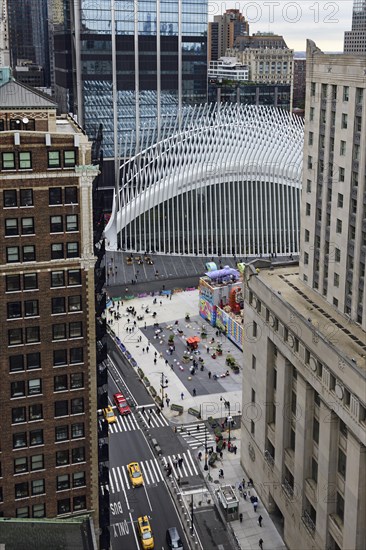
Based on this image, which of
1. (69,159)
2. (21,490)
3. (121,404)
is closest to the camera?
(69,159)

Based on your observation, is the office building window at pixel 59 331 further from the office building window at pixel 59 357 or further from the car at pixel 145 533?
the car at pixel 145 533

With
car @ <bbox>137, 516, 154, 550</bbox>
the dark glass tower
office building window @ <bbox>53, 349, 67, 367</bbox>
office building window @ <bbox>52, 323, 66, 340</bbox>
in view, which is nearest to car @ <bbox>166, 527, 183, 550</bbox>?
car @ <bbox>137, 516, 154, 550</bbox>

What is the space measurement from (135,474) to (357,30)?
129452 mm

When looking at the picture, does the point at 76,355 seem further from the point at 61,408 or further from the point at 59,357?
the point at 61,408

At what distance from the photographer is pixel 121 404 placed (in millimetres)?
78250

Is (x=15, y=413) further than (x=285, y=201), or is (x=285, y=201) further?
(x=285, y=201)

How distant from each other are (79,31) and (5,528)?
12988cm

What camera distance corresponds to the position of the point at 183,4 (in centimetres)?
16288

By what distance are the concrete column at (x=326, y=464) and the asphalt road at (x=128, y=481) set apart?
12.6 metres

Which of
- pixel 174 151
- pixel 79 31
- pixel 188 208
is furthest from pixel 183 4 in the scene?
pixel 188 208

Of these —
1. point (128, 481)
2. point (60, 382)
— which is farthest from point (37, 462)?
point (128, 481)

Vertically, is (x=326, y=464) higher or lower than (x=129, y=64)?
lower

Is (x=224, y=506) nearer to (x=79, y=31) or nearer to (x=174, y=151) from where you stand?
(x=174, y=151)

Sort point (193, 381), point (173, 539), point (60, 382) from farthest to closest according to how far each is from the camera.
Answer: point (193, 381)
point (173, 539)
point (60, 382)
